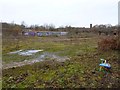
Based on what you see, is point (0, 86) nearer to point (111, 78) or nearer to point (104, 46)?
point (111, 78)

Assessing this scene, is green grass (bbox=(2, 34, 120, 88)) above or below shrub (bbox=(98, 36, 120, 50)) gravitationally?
below

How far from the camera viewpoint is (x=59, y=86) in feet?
12.9

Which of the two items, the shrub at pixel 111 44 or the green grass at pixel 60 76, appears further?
the shrub at pixel 111 44

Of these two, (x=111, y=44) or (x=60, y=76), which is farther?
(x=111, y=44)

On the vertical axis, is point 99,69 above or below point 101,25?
below

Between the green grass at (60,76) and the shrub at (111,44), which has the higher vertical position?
the shrub at (111,44)

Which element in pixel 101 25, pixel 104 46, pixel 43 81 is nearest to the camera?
pixel 43 81

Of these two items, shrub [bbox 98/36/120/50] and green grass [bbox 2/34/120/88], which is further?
shrub [bbox 98/36/120/50]

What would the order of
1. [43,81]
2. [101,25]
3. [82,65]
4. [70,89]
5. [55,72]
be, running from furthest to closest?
1. [101,25]
2. [82,65]
3. [55,72]
4. [43,81]
5. [70,89]

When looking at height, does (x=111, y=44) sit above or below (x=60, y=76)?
above

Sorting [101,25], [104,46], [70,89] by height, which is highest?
[101,25]

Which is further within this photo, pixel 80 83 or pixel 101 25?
pixel 101 25

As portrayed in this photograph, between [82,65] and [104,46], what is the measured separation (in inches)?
114

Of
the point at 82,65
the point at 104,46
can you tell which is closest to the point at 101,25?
the point at 104,46
